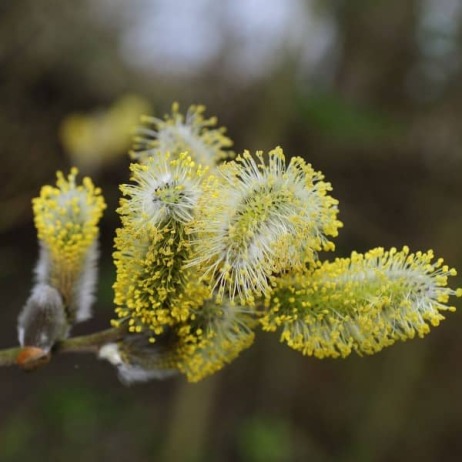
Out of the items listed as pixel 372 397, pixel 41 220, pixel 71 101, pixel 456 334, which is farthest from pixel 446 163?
pixel 41 220

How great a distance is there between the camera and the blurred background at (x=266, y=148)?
13.9 feet

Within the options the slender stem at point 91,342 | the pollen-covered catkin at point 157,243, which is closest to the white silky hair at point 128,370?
the slender stem at point 91,342

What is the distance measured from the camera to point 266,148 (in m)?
4.34

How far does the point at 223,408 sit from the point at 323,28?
121 inches

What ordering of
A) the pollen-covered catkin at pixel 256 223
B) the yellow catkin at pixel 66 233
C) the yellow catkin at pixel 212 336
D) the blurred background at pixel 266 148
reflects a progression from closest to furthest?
the pollen-covered catkin at pixel 256 223
the yellow catkin at pixel 212 336
the yellow catkin at pixel 66 233
the blurred background at pixel 266 148

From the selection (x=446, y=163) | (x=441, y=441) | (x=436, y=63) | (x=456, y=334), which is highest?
(x=436, y=63)

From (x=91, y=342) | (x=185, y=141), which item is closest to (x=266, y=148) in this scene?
(x=185, y=141)

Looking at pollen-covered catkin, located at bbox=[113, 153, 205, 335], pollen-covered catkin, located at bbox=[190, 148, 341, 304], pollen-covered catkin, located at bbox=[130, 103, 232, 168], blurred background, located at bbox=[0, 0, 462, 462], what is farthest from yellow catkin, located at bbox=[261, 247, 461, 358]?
blurred background, located at bbox=[0, 0, 462, 462]

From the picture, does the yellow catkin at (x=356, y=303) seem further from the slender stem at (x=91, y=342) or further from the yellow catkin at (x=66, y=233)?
the yellow catkin at (x=66, y=233)

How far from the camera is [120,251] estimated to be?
1154 mm

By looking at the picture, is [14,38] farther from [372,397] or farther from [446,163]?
[372,397]

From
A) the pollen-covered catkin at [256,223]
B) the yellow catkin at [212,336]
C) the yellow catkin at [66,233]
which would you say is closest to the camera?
the pollen-covered catkin at [256,223]

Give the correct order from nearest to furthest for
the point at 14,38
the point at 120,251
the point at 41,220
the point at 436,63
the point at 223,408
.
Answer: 1. the point at 120,251
2. the point at 41,220
3. the point at 14,38
4. the point at 436,63
5. the point at 223,408

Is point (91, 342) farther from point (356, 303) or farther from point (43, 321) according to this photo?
point (356, 303)
